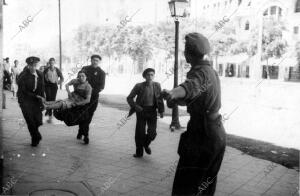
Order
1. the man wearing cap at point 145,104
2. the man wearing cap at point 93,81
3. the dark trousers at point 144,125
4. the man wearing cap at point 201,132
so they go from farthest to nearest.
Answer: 1. the man wearing cap at point 93,81
2. the dark trousers at point 144,125
3. the man wearing cap at point 145,104
4. the man wearing cap at point 201,132

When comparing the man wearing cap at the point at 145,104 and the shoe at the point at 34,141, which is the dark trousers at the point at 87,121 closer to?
the shoe at the point at 34,141

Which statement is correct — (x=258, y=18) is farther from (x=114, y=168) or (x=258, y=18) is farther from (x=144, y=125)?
(x=114, y=168)

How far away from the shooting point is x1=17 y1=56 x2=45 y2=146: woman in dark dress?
6430mm

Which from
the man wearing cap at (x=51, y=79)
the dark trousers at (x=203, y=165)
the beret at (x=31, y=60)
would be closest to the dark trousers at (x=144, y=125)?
the beret at (x=31, y=60)

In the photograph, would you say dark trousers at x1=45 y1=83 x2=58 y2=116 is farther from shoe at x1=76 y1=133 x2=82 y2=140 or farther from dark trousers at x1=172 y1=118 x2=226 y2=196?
dark trousers at x1=172 y1=118 x2=226 y2=196

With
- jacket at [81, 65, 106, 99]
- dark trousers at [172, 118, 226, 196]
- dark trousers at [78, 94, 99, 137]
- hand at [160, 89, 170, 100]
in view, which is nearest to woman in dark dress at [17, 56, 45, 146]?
dark trousers at [78, 94, 99, 137]

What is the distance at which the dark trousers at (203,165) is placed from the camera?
296 centimetres

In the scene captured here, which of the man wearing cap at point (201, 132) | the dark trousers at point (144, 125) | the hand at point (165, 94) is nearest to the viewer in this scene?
the hand at point (165, 94)

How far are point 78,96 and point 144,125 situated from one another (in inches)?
57.2

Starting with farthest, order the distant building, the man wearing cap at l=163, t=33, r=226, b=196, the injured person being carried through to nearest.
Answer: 1. the distant building
2. the injured person being carried
3. the man wearing cap at l=163, t=33, r=226, b=196

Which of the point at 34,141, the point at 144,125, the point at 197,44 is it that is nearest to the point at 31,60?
the point at 34,141

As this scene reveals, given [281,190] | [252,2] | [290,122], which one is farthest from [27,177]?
[252,2]

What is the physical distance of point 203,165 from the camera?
3.03 m

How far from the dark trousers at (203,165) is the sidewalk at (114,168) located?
1602 millimetres
